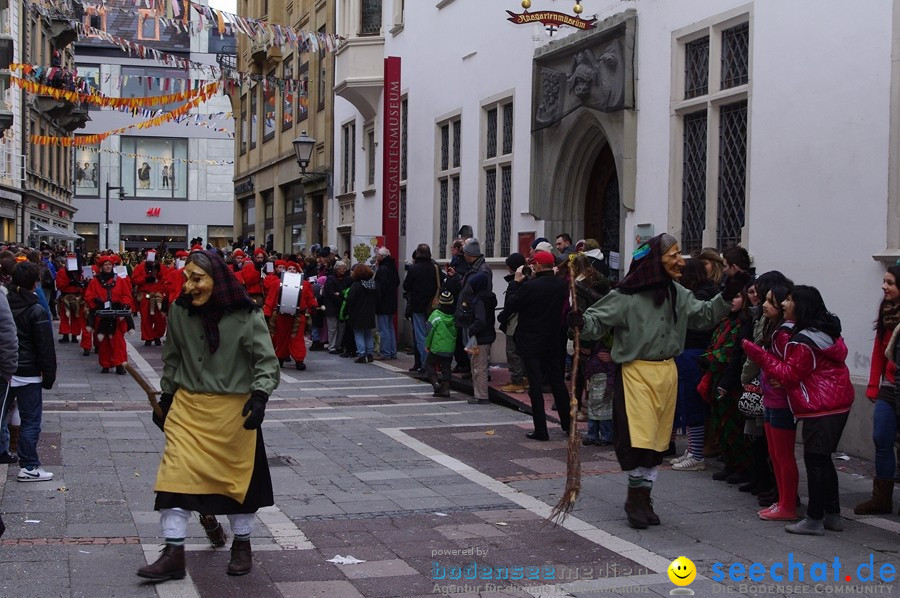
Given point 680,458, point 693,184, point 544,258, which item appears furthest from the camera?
point 693,184

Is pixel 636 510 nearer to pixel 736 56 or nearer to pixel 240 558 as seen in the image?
pixel 240 558

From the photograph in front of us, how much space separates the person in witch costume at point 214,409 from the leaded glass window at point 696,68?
7.79m

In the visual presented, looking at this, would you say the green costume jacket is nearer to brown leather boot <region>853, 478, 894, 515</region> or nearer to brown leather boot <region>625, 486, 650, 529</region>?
brown leather boot <region>625, 486, 650, 529</region>

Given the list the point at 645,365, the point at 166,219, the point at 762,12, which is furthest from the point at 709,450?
the point at 166,219

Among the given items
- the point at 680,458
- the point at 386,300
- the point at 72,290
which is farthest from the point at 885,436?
the point at 72,290

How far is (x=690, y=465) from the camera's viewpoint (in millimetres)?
9336

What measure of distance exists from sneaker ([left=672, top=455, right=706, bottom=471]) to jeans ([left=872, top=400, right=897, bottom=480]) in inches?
74.9

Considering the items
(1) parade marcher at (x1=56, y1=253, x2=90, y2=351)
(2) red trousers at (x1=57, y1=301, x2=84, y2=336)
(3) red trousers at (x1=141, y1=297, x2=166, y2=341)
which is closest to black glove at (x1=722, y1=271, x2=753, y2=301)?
(3) red trousers at (x1=141, y1=297, x2=166, y2=341)

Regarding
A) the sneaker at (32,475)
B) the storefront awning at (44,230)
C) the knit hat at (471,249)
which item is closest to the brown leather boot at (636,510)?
the sneaker at (32,475)

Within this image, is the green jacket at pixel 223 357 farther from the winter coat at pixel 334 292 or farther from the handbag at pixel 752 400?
the winter coat at pixel 334 292

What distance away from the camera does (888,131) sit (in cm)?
962

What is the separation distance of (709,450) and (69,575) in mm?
5561

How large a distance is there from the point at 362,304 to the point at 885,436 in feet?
39.1

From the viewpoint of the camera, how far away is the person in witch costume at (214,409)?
6039 mm
